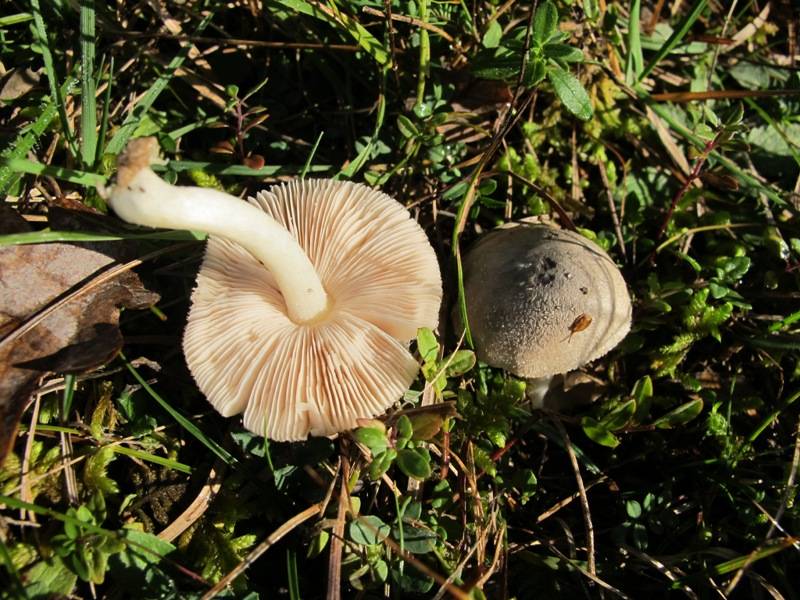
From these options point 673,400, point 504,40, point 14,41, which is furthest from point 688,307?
point 14,41

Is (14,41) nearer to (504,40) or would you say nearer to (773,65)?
(504,40)

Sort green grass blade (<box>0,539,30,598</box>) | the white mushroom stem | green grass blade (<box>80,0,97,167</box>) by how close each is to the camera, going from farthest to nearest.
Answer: green grass blade (<box>80,0,97,167</box>)
green grass blade (<box>0,539,30,598</box>)
the white mushroom stem

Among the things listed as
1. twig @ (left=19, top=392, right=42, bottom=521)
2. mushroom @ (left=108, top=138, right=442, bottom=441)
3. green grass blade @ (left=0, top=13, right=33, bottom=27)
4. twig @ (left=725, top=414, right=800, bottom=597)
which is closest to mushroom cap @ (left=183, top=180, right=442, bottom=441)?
mushroom @ (left=108, top=138, right=442, bottom=441)

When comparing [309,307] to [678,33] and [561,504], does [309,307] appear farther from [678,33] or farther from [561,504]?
[678,33]

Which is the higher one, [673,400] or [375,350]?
[375,350]

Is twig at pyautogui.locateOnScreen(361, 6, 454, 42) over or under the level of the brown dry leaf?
over

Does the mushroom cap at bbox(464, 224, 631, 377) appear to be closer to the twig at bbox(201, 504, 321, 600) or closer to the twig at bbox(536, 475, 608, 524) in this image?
the twig at bbox(536, 475, 608, 524)
